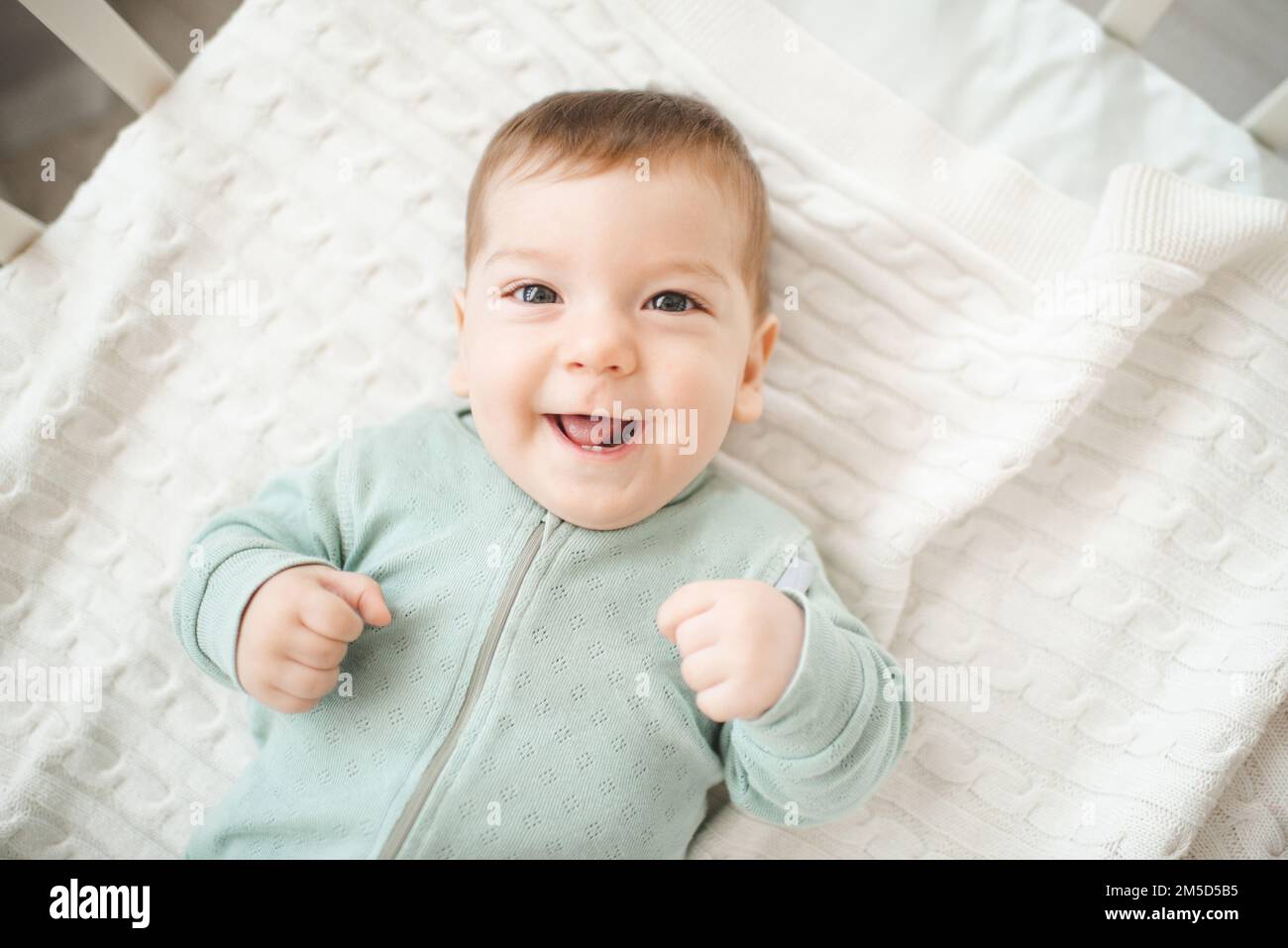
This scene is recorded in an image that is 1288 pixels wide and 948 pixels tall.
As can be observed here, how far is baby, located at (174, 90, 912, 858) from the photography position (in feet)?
3.06

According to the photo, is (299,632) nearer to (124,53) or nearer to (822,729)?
(822,729)

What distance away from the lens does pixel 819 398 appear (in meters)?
1.21

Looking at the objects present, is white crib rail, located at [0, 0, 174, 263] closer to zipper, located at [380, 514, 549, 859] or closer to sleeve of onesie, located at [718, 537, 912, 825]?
zipper, located at [380, 514, 549, 859]

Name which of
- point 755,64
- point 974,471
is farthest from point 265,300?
point 974,471

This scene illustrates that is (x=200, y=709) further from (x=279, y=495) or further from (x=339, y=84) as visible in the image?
(x=339, y=84)

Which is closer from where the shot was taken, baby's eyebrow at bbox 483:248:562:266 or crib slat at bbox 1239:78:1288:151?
baby's eyebrow at bbox 483:248:562:266

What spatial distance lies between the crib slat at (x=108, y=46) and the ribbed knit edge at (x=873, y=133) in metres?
0.65

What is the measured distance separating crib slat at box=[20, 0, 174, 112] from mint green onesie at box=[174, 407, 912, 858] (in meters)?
0.60

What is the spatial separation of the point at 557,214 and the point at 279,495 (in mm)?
498

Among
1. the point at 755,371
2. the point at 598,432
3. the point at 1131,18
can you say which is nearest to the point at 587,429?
the point at 598,432

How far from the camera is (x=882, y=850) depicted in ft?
3.83

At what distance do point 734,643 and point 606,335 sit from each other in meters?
0.34

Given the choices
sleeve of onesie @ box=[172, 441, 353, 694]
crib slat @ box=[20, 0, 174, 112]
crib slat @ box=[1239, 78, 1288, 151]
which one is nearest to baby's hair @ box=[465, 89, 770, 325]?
sleeve of onesie @ box=[172, 441, 353, 694]

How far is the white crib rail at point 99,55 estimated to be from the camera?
1103 mm
